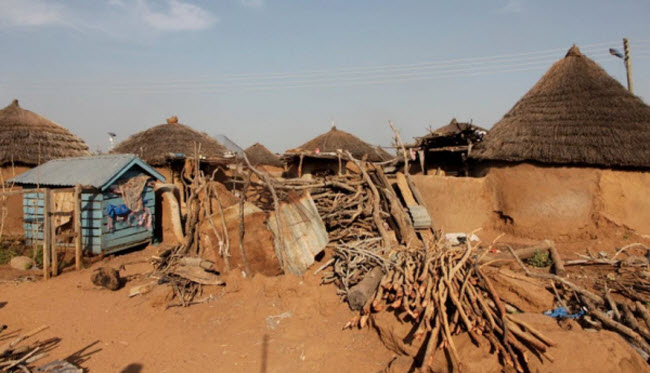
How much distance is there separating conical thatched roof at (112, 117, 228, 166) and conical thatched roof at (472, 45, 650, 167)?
32.1ft

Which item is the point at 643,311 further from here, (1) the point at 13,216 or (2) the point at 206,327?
(1) the point at 13,216

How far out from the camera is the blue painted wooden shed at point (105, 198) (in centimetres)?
806

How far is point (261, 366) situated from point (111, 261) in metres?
5.61

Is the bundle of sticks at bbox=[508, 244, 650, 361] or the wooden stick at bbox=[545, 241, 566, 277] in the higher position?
the wooden stick at bbox=[545, 241, 566, 277]

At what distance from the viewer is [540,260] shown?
6711mm

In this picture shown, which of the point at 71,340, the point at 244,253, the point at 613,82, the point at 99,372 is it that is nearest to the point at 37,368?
the point at 99,372

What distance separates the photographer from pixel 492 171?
10.3m

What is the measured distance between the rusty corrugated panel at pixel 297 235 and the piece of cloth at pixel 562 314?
11.1ft

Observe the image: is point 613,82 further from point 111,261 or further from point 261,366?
point 111,261

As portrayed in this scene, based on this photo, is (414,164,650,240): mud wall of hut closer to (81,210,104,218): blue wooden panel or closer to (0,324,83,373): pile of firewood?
(0,324,83,373): pile of firewood

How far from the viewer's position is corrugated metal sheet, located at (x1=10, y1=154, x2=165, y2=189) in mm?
8156

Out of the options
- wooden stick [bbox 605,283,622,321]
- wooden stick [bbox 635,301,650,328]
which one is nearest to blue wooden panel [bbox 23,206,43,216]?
wooden stick [bbox 605,283,622,321]

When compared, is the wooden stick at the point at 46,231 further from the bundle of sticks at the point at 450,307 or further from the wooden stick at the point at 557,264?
the wooden stick at the point at 557,264

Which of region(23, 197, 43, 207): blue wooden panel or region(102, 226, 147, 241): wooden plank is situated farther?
Answer: region(23, 197, 43, 207): blue wooden panel
